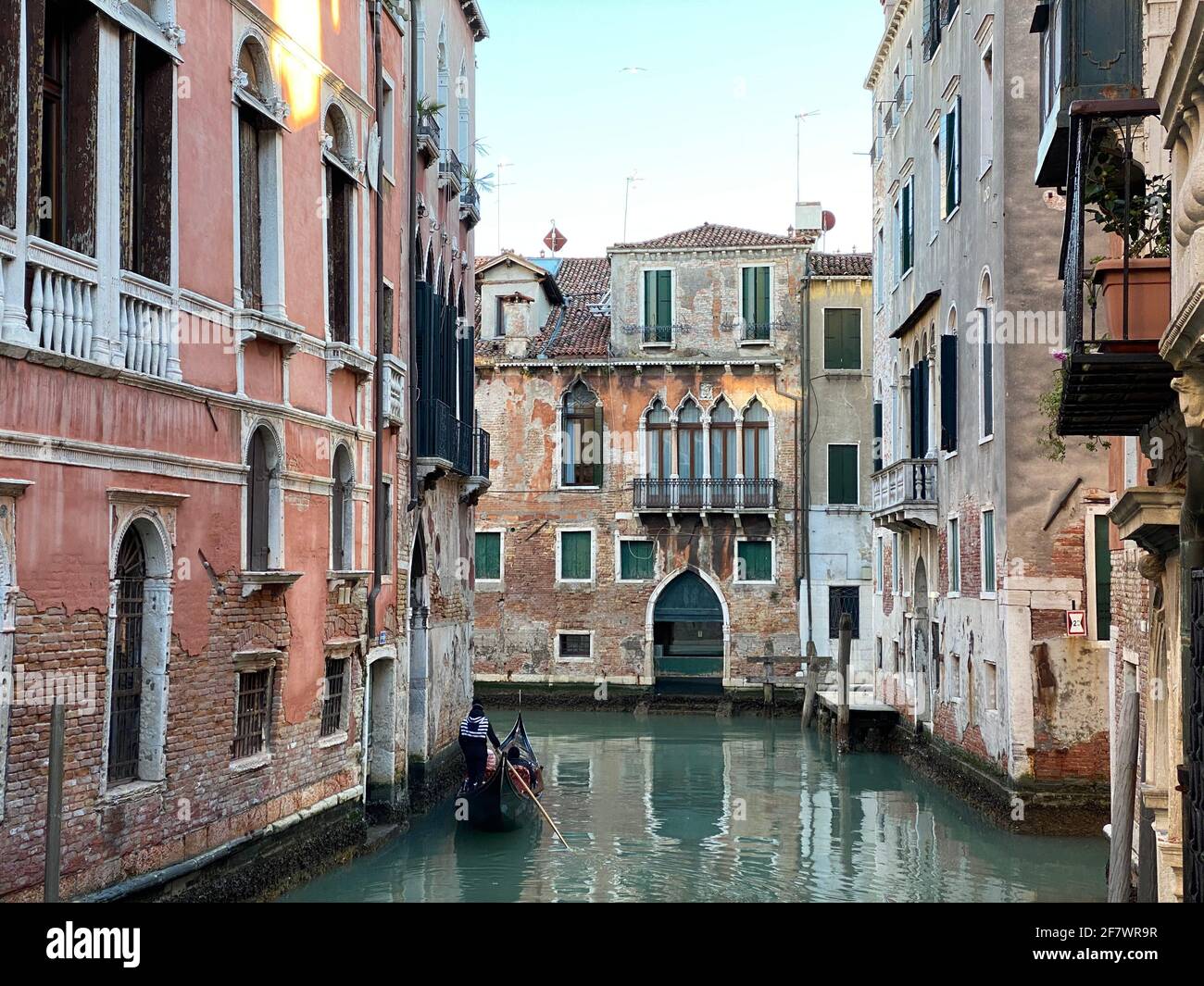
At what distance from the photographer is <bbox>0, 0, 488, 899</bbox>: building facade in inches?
262

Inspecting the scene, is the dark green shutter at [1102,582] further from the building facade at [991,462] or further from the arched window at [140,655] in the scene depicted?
the arched window at [140,655]

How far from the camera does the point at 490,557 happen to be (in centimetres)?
2662

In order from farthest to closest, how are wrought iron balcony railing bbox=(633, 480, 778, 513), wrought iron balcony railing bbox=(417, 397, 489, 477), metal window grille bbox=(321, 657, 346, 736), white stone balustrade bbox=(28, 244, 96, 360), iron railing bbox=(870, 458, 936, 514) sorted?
wrought iron balcony railing bbox=(633, 480, 778, 513) < iron railing bbox=(870, 458, 936, 514) < wrought iron balcony railing bbox=(417, 397, 489, 477) < metal window grille bbox=(321, 657, 346, 736) < white stone balustrade bbox=(28, 244, 96, 360)

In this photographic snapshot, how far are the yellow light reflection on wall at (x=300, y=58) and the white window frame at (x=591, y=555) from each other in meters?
16.3

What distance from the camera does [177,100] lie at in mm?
8102

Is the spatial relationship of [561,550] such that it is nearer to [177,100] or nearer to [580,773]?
[580,773]

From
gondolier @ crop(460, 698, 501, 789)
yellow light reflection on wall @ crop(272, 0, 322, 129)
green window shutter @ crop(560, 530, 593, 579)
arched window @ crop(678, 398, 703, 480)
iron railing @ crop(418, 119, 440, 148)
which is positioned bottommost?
gondolier @ crop(460, 698, 501, 789)

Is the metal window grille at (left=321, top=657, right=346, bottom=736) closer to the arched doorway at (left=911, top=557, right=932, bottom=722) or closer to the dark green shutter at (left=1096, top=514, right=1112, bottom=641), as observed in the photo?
the dark green shutter at (left=1096, top=514, right=1112, bottom=641)

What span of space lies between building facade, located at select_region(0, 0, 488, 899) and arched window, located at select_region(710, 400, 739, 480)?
1296 cm

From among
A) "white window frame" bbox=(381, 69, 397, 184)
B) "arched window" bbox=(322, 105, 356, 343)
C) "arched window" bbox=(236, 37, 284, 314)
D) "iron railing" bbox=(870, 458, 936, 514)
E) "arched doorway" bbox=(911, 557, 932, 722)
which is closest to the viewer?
"arched window" bbox=(236, 37, 284, 314)

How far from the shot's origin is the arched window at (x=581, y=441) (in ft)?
86.4

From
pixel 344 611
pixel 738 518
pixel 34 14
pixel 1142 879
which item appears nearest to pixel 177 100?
pixel 34 14

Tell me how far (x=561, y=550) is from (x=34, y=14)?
66.2 ft

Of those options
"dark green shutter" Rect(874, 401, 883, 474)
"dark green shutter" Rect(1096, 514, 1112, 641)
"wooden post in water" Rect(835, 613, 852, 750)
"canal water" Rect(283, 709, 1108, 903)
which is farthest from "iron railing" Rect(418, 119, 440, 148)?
"wooden post in water" Rect(835, 613, 852, 750)
